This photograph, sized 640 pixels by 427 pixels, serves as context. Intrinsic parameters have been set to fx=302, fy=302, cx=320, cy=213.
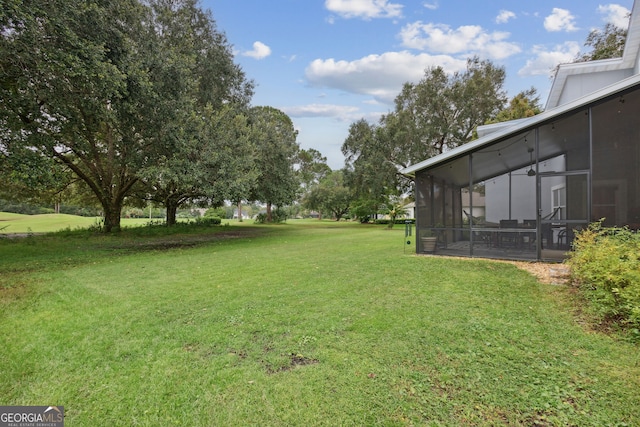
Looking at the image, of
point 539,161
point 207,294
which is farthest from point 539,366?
point 539,161

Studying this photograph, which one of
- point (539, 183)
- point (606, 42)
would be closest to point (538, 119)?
point (539, 183)

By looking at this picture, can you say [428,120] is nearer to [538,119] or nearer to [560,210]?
[538,119]

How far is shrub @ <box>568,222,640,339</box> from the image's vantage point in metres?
3.52

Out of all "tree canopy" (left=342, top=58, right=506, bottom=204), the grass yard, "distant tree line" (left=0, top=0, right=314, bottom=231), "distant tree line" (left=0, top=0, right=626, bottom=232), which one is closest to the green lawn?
"distant tree line" (left=0, top=0, right=626, bottom=232)

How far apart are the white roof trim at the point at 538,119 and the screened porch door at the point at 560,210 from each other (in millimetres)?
1351

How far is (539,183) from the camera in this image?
306 inches

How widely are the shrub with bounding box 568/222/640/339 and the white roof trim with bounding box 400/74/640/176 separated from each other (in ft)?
12.6

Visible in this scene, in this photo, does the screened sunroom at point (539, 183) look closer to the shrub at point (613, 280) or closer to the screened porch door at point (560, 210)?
the screened porch door at point (560, 210)

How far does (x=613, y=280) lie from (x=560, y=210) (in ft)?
15.4

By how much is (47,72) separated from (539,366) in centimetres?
1168

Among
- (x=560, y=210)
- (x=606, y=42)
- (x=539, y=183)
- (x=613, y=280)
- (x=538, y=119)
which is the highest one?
(x=606, y=42)

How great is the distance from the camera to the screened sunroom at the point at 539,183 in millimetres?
6906

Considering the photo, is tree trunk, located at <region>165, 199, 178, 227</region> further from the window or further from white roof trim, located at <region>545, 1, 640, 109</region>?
white roof trim, located at <region>545, 1, 640, 109</region>

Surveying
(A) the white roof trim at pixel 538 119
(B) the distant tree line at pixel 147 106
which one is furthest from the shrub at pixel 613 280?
(B) the distant tree line at pixel 147 106
